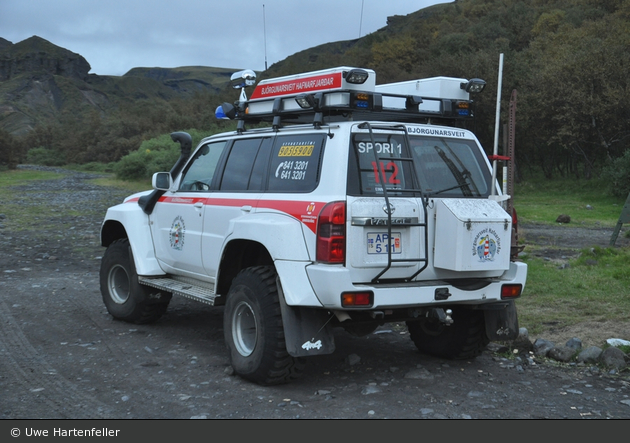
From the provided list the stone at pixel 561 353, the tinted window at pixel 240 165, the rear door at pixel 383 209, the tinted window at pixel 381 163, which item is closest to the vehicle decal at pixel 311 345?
the rear door at pixel 383 209

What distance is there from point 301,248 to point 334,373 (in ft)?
4.79

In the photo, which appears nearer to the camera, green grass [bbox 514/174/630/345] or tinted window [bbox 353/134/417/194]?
tinted window [bbox 353/134/417/194]

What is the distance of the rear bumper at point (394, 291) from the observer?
5207mm

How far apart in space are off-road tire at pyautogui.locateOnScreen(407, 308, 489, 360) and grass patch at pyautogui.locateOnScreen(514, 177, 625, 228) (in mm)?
13839

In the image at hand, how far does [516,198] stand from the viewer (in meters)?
30.0

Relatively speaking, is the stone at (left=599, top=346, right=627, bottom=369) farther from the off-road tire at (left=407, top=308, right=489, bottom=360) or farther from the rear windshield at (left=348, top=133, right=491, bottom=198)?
the rear windshield at (left=348, top=133, right=491, bottom=198)

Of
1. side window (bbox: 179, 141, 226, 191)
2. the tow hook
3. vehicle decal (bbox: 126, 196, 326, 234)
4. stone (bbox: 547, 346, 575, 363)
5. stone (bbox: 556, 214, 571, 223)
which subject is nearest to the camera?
vehicle decal (bbox: 126, 196, 326, 234)

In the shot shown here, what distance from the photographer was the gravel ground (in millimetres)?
5242

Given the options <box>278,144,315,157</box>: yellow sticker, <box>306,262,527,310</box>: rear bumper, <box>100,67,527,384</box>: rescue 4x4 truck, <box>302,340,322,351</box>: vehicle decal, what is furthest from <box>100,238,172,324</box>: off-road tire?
<box>306,262,527,310</box>: rear bumper

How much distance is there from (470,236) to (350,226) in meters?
0.97

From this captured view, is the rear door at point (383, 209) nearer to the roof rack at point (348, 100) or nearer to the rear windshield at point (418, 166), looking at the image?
the rear windshield at point (418, 166)

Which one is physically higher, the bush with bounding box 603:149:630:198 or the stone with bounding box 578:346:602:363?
the bush with bounding box 603:149:630:198

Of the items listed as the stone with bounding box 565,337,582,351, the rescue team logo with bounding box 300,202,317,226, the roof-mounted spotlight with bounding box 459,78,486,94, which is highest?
the roof-mounted spotlight with bounding box 459,78,486,94

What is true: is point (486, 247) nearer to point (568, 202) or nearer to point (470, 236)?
point (470, 236)
